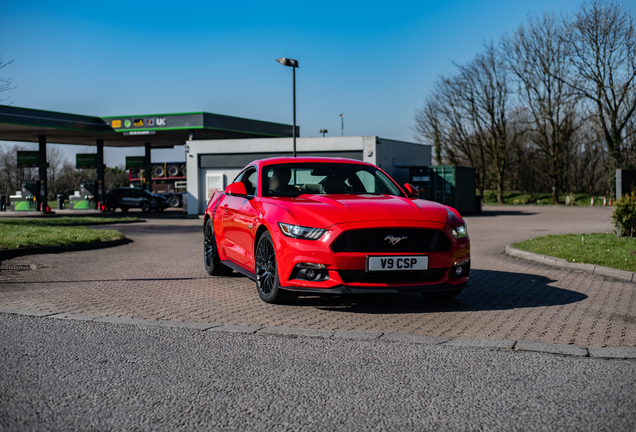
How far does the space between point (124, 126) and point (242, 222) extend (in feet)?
101

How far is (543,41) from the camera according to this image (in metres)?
40.9

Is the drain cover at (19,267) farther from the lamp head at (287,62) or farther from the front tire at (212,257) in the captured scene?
the lamp head at (287,62)

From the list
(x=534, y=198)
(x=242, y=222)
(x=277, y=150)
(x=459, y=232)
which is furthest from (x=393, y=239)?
(x=534, y=198)

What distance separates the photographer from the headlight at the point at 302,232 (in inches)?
224

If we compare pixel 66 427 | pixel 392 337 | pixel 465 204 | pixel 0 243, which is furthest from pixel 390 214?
pixel 465 204

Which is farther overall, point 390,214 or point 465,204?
point 465,204

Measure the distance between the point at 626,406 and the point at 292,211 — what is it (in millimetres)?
3509

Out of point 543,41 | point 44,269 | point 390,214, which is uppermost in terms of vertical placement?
point 543,41

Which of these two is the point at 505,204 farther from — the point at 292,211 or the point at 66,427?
the point at 66,427

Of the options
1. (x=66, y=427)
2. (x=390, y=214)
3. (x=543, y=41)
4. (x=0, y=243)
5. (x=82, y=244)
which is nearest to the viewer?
(x=66, y=427)

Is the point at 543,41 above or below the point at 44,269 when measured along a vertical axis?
above

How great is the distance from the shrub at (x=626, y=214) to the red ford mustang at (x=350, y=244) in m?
7.92

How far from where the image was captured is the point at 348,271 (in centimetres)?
561

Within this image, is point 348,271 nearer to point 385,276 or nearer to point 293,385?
point 385,276
